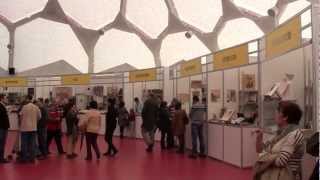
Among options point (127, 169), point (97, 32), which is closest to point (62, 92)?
point (97, 32)

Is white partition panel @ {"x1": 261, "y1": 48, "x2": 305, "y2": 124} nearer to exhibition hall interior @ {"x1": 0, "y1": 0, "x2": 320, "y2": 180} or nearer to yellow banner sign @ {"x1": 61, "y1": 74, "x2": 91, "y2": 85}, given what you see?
exhibition hall interior @ {"x1": 0, "y1": 0, "x2": 320, "y2": 180}

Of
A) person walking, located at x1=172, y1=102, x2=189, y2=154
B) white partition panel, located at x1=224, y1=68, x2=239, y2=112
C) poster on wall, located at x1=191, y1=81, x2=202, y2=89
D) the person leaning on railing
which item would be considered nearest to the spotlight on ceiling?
poster on wall, located at x1=191, y1=81, x2=202, y2=89

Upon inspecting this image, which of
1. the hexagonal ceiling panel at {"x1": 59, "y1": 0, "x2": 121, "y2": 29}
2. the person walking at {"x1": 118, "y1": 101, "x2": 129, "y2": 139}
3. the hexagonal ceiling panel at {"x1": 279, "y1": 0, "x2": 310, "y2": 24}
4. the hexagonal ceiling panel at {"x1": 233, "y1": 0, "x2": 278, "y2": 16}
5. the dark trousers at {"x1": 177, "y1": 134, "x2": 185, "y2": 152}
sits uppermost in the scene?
the hexagonal ceiling panel at {"x1": 59, "y1": 0, "x2": 121, "y2": 29}

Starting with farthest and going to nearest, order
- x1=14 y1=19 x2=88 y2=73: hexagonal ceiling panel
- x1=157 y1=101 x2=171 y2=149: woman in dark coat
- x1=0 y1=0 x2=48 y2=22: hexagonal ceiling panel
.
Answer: x1=0 y1=0 x2=48 y2=22: hexagonal ceiling panel
x1=14 y1=19 x2=88 y2=73: hexagonal ceiling panel
x1=157 y1=101 x2=171 y2=149: woman in dark coat

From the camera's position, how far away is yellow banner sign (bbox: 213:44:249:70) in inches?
388

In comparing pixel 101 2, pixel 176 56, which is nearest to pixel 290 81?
pixel 176 56

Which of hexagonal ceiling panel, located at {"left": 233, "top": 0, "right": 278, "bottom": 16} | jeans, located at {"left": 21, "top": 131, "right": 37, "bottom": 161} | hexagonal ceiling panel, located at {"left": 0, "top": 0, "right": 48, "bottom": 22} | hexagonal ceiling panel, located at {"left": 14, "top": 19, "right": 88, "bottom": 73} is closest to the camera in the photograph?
jeans, located at {"left": 21, "top": 131, "right": 37, "bottom": 161}

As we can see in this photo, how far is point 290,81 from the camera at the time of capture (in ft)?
21.9

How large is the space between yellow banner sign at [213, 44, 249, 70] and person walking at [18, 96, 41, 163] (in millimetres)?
4537

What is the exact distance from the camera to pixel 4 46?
24.3 metres

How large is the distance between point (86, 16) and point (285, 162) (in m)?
22.5

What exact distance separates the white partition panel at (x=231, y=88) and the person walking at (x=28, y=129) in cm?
477

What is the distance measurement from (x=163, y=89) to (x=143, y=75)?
1.00m

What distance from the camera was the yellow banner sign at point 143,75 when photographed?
17203mm
